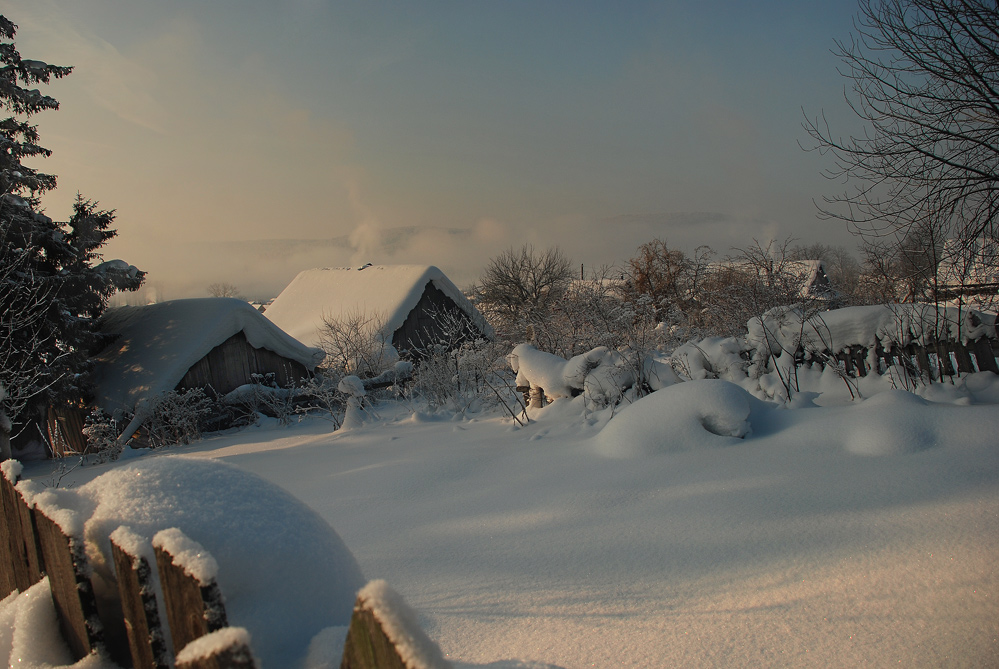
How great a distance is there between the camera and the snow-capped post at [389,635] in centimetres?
77

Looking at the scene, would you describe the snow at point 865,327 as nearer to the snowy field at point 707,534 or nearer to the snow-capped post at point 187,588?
the snowy field at point 707,534

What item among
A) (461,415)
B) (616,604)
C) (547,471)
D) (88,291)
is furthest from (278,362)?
(616,604)

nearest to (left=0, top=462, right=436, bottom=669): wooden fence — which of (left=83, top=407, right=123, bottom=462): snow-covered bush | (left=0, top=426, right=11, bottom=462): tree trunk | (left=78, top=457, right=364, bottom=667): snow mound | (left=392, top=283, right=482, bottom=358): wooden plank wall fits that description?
(left=78, top=457, right=364, bottom=667): snow mound

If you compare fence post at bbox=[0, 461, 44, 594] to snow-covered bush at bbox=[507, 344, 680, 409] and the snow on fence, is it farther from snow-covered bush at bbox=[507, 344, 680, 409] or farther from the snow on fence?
the snow on fence

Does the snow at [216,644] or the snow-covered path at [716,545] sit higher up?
the snow at [216,644]

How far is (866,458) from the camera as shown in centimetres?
402

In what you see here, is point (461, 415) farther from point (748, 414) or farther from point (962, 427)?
point (962, 427)

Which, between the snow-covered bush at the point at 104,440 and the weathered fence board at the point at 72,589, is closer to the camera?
the weathered fence board at the point at 72,589

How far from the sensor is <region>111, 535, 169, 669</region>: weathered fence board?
109 centimetres

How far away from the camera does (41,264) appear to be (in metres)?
12.0

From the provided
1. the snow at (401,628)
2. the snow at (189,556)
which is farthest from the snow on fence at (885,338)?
the snow at (189,556)

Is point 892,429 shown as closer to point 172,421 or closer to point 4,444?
point 172,421

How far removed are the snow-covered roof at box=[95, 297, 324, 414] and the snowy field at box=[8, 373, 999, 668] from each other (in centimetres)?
936

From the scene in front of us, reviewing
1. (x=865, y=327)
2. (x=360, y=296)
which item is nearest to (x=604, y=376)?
(x=865, y=327)
